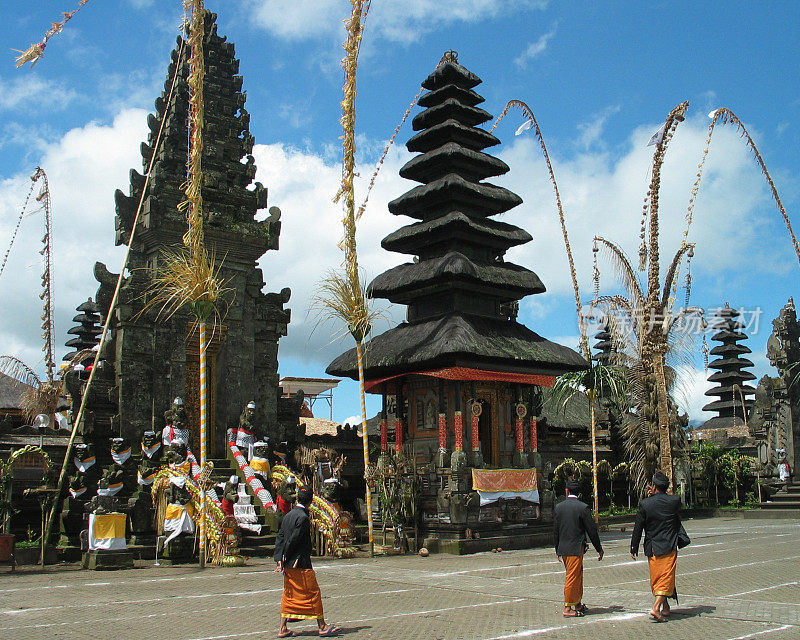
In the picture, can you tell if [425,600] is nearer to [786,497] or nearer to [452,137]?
[452,137]

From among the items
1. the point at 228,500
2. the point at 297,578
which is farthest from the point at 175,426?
the point at 297,578

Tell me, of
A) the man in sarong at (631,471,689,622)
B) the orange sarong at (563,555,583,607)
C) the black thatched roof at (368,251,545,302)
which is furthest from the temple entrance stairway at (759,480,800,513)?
the orange sarong at (563,555,583,607)

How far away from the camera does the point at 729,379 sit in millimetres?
63031

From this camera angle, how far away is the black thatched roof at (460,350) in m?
20.9

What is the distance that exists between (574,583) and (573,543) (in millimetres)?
513

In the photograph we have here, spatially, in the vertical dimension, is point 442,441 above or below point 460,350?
below

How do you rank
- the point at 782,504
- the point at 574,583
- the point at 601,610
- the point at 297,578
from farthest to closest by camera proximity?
the point at 782,504
the point at 601,610
the point at 574,583
the point at 297,578

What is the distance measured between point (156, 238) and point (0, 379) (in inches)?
721

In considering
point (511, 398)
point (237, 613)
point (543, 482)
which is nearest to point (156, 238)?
point (511, 398)

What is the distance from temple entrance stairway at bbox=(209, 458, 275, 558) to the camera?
18.4 metres

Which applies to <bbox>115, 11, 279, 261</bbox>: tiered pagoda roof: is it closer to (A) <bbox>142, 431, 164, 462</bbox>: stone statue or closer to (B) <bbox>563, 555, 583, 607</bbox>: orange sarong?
→ (A) <bbox>142, 431, 164, 462</bbox>: stone statue

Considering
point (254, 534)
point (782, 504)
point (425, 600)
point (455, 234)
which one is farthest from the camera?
point (782, 504)

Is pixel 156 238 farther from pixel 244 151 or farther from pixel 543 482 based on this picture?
pixel 543 482

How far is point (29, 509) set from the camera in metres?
Answer: 19.2
